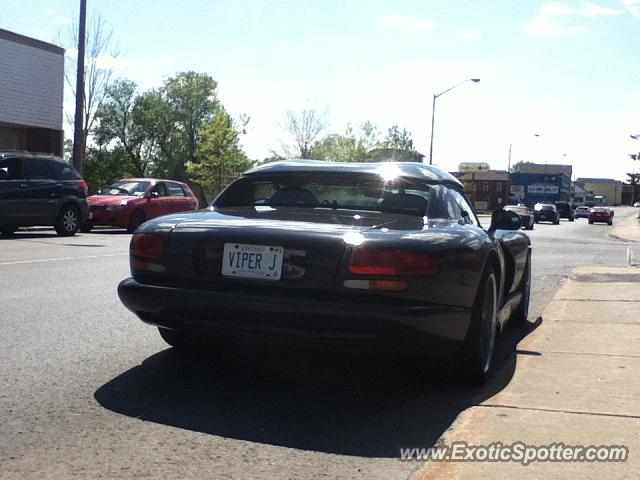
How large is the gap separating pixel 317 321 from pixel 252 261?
19.9 inches

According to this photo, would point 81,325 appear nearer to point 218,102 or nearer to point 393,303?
point 393,303

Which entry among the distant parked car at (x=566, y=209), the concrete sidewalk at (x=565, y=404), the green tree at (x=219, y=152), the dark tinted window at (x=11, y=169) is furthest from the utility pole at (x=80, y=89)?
the distant parked car at (x=566, y=209)

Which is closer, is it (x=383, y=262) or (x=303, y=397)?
(x=383, y=262)

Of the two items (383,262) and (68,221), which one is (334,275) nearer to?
(383,262)

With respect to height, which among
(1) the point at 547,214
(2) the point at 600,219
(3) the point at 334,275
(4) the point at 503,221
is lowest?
(2) the point at 600,219

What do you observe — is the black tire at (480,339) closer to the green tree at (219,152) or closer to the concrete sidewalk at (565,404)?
the concrete sidewalk at (565,404)

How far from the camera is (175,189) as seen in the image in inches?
902

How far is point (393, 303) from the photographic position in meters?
4.18

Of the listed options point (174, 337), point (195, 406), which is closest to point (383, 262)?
point (195, 406)

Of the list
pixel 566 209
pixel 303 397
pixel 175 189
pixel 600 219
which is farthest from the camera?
pixel 566 209

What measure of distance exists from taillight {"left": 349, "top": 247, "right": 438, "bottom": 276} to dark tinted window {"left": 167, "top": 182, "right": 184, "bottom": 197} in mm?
18926

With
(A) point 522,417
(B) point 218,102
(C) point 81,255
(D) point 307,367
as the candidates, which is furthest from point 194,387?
(B) point 218,102

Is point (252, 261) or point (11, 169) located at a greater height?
point (11, 169)

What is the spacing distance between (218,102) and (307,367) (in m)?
83.6
